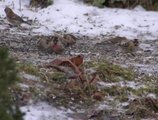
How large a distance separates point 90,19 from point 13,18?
1.32 meters

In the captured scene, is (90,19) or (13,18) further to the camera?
(90,19)

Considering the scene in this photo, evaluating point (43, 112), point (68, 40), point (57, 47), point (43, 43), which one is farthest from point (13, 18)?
point (43, 112)

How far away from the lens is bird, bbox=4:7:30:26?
8.68 m

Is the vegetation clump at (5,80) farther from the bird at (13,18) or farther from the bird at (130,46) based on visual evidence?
the bird at (13,18)

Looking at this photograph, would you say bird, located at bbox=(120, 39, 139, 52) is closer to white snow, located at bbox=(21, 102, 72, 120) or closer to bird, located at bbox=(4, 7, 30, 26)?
bird, located at bbox=(4, 7, 30, 26)

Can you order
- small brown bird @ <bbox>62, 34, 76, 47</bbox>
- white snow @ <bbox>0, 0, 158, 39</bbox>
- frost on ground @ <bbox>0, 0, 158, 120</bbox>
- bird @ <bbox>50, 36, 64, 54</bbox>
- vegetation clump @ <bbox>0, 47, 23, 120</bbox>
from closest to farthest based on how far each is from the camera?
vegetation clump @ <bbox>0, 47, 23, 120</bbox>
frost on ground @ <bbox>0, 0, 158, 120</bbox>
bird @ <bbox>50, 36, 64, 54</bbox>
small brown bird @ <bbox>62, 34, 76, 47</bbox>
white snow @ <bbox>0, 0, 158, 39</bbox>

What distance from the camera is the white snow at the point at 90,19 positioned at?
338 inches

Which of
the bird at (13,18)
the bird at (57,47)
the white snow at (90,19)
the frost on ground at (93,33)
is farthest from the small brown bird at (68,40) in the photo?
the bird at (13,18)

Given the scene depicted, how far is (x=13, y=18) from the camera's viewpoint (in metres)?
8.73

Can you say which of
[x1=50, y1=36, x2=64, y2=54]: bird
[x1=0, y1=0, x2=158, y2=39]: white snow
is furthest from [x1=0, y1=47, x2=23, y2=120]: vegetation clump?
[x1=0, y1=0, x2=158, y2=39]: white snow

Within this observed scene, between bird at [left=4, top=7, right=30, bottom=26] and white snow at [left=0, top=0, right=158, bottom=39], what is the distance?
0.27 metres

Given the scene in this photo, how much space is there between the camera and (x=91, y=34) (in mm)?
8445

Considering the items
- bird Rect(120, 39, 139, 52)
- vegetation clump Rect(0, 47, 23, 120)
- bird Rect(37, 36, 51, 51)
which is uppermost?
vegetation clump Rect(0, 47, 23, 120)

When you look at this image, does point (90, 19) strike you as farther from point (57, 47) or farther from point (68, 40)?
point (57, 47)
